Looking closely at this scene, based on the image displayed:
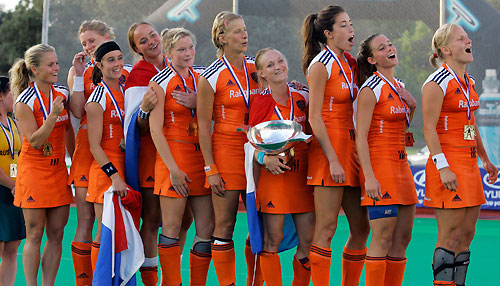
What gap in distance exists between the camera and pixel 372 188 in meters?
3.91

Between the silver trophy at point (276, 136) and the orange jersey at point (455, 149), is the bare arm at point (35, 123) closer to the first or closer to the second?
the silver trophy at point (276, 136)

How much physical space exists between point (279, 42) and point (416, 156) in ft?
8.00

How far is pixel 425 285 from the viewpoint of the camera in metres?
5.23

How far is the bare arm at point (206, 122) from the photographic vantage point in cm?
417

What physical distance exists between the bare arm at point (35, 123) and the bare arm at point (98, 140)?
0.65 feet

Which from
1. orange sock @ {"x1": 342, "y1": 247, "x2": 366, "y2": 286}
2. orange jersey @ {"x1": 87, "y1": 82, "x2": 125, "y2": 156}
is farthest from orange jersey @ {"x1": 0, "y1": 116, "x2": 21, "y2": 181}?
orange sock @ {"x1": 342, "y1": 247, "x2": 366, "y2": 286}

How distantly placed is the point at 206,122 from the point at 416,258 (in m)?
3.02

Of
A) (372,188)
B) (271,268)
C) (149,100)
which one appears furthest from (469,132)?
(149,100)

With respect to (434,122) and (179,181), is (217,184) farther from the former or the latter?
(434,122)

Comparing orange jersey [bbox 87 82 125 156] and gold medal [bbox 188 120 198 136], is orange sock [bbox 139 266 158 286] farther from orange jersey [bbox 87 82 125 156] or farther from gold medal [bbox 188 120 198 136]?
gold medal [bbox 188 120 198 136]

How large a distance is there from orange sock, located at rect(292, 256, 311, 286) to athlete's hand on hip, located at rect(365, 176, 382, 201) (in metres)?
0.59

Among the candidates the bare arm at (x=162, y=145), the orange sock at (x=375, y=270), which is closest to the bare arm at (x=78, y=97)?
the bare arm at (x=162, y=145)

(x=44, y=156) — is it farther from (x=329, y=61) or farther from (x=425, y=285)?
(x=425, y=285)

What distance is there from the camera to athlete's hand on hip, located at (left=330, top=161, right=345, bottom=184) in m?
3.95
